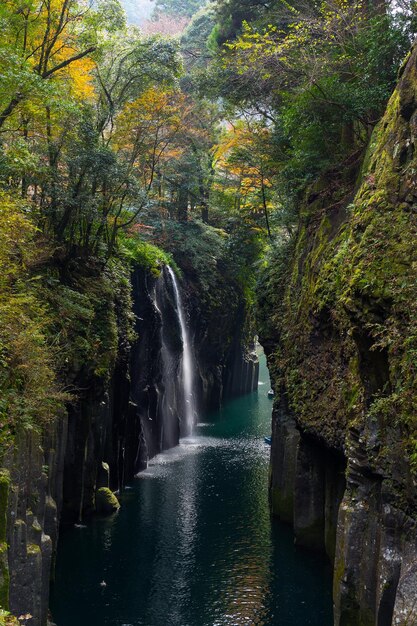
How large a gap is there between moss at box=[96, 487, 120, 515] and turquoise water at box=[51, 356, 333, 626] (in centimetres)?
44

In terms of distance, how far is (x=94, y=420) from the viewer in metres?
24.0

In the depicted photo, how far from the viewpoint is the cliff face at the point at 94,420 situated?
12.7m

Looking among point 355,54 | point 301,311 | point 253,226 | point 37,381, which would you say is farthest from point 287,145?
point 37,381

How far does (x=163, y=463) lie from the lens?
107 ft

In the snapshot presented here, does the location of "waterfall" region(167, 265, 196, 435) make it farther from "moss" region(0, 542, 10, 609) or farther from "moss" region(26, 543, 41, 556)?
"moss" region(0, 542, 10, 609)

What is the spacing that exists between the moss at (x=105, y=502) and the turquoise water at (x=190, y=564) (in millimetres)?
442

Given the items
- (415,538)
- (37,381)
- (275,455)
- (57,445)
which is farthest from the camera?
(275,455)

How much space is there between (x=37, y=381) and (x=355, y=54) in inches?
573

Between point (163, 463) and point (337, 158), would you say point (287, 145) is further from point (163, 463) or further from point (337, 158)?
point (163, 463)

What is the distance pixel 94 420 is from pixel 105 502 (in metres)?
3.27

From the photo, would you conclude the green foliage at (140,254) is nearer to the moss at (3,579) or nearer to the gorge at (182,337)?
the gorge at (182,337)

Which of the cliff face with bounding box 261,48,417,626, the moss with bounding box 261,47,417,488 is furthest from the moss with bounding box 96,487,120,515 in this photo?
the cliff face with bounding box 261,48,417,626

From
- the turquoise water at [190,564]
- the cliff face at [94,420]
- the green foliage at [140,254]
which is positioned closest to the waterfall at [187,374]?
the cliff face at [94,420]

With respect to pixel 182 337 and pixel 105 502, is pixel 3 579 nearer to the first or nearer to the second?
pixel 105 502
